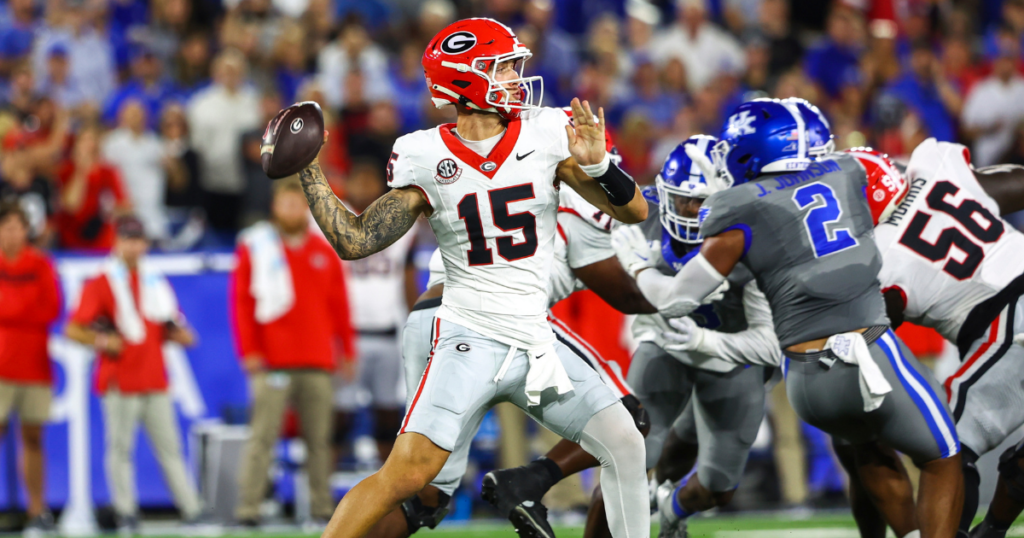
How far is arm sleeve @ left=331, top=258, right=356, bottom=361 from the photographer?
905 cm

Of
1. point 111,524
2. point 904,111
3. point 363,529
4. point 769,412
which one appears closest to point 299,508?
point 111,524

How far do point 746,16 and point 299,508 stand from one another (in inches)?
310

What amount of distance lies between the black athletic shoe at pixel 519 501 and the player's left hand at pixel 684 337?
2.83ft

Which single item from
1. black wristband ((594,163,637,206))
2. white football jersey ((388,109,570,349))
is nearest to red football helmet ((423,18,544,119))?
white football jersey ((388,109,570,349))

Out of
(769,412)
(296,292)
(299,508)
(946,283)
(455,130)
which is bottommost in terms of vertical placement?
(299,508)

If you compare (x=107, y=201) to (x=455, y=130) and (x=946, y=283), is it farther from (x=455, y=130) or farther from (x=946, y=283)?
(x=946, y=283)

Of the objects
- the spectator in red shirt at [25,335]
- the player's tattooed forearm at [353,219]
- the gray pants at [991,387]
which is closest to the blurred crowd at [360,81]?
the spectator in red shirt at [25,335]

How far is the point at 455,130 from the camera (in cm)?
441

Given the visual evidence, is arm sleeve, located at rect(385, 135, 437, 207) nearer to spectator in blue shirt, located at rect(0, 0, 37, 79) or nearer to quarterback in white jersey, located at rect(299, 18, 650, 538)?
quarterback in white jersey, located at rect(299, 18, 650, 538)

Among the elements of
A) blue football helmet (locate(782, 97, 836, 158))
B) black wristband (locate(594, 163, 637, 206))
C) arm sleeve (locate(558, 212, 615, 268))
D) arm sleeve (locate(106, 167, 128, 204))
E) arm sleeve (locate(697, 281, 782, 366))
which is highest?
blue football helmet (locate(782, 97, 836, 158))

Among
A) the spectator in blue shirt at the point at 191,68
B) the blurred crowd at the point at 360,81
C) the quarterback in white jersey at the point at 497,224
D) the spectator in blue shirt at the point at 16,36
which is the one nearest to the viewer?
the quarterback in white jersey at the point at 497,224

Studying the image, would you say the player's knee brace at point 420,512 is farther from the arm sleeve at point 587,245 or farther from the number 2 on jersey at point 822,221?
the number 2 on jersey at point 822,221

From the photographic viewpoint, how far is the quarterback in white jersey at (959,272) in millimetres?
5227

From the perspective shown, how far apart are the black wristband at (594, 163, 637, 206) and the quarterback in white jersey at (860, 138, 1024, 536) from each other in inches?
59.5
